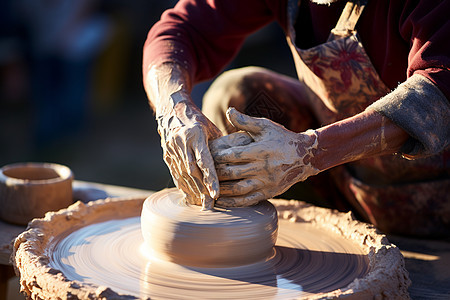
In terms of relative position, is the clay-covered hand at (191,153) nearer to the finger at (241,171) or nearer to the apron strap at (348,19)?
the finger at (241,171)

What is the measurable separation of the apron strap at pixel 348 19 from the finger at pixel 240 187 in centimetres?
74

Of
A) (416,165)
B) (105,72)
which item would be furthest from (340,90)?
(105,72)

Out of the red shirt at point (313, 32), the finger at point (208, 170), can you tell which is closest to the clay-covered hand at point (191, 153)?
the finger at point (208, 170)

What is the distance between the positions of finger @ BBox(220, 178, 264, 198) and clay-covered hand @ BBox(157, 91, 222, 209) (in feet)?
0.15

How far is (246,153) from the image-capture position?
5.37ft

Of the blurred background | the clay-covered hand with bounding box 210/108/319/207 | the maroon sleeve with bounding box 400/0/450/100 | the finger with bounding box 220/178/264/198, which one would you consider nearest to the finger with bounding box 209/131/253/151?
the clay-covered hand with bounding box 210/108/319/207

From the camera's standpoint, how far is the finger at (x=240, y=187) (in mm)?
1665

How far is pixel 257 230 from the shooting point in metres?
1.66

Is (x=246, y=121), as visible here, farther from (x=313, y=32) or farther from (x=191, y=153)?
(x=313, y=32)

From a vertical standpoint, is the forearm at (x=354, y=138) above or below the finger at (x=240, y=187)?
above

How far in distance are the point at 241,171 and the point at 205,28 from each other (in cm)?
103

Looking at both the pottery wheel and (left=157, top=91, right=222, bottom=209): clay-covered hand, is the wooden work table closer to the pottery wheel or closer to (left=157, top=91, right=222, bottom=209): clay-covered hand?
the pottery wheel

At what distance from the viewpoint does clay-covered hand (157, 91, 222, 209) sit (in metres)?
1.66

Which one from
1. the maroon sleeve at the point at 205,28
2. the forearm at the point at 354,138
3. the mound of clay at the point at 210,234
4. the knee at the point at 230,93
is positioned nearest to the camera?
the mound of clay at the point at 210,234
